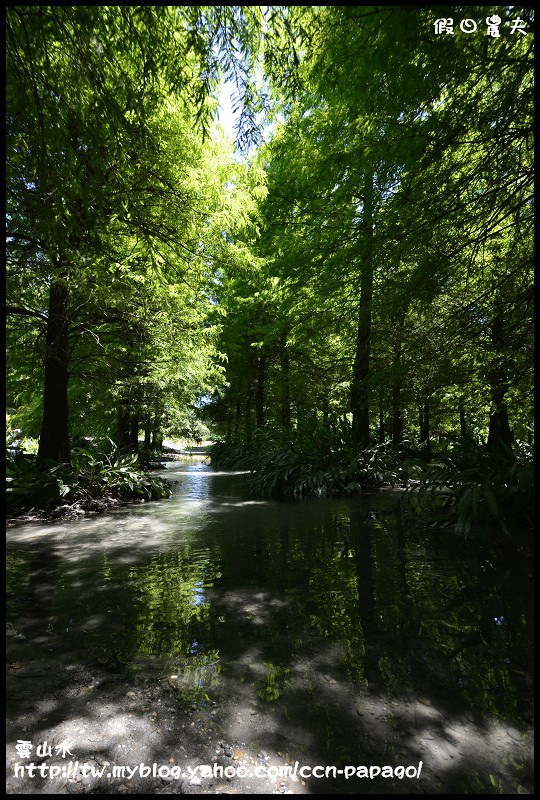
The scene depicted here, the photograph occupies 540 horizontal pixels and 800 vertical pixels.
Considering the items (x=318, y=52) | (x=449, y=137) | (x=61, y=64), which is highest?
(x=318, y=52)

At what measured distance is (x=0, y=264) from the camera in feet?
7.62

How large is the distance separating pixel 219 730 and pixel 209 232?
19.2 feet

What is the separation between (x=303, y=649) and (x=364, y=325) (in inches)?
276

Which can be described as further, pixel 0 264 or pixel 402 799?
pixel 0 264

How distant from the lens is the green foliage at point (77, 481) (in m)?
6.46

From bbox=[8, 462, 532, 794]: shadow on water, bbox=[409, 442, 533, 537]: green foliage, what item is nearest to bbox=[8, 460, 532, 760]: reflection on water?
bbox=[8, 462, 532, 794]: shadow on water

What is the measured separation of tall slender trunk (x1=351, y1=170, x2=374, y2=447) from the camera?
4.19 metres

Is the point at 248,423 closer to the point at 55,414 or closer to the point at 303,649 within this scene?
the point at 55,414

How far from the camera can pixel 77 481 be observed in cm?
717

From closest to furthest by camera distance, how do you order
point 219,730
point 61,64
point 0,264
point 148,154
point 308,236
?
point 219,730, point 0,264, point 61,64, point 148,154, point 308,236

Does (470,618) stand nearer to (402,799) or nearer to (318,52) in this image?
(402,799)

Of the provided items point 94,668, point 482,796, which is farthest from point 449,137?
point 94,668

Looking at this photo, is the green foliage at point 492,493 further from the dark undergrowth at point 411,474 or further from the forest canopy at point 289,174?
the forest canopy at point 289,174

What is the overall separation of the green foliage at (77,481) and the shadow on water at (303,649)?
223 cm
